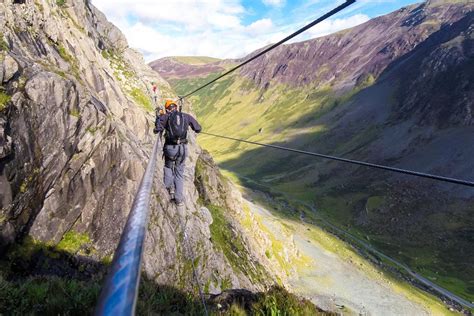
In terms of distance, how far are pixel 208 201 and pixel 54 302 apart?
41.2 m

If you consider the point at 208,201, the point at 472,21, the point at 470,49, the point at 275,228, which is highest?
the point at 472,21

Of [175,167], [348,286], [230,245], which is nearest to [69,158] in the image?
[175,167]

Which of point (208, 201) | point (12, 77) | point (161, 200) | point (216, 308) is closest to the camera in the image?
point (216, 308)

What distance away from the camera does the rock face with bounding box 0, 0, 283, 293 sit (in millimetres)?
16969

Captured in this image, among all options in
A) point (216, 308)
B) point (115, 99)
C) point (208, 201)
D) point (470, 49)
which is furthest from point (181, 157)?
point (470, 49)

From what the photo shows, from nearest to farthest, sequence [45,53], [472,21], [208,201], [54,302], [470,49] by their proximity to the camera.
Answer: [54,302] < [45,53] < [208,201] < [470,49] < [472,21]

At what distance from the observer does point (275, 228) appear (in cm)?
7244

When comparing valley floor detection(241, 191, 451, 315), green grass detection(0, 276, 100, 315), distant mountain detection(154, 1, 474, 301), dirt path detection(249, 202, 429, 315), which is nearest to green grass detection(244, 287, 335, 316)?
green grass detection(0, 276, 100, 315)

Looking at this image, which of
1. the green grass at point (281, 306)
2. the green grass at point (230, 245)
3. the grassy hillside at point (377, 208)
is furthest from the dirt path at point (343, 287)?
the green grass at point (281, 306)

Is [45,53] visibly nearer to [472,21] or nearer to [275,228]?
[275,228]

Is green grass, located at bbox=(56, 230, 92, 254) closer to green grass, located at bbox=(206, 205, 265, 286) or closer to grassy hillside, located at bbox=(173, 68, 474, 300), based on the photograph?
green grass, located at bbox=(206, 205, 265, 286)

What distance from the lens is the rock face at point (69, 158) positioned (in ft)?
55.7

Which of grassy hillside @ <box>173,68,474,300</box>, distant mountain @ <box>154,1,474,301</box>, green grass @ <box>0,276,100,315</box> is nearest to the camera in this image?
green grass @ <box>0,276,100,315</box>

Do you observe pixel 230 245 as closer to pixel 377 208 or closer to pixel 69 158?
pixel 69 158
